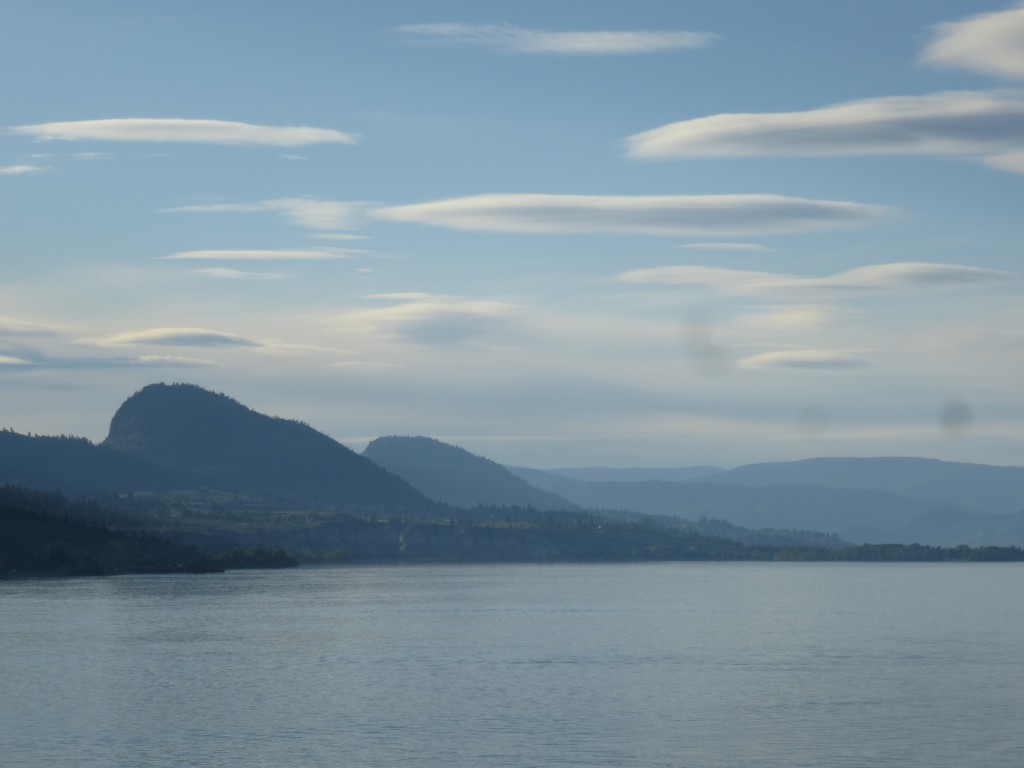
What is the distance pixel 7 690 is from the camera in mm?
87500

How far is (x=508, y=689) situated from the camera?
87250mm

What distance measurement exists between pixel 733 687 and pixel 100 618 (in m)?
81.2

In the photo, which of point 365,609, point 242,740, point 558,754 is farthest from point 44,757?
point 365,609

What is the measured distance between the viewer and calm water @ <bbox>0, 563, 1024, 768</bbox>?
2606 inches

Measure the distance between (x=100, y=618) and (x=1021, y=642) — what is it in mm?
87971

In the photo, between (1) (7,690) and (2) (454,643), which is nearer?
(1) (7,690)

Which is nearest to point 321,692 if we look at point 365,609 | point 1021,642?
point 1021,642

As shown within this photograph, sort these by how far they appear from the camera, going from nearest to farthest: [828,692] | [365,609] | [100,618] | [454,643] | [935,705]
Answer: [935,705]
[828,692]
[454,643]
[100,618]
[365,609]

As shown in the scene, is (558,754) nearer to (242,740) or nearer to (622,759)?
(622,759)

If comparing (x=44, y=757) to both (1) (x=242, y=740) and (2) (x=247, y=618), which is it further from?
(2) (x=247, y=618)

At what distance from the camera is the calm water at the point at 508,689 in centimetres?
6619

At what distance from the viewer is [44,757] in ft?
211

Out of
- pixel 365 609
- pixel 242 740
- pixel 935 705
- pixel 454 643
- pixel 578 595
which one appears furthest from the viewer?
pixel 578 595

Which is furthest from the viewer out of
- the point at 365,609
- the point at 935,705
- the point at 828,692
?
the point at 365,609
